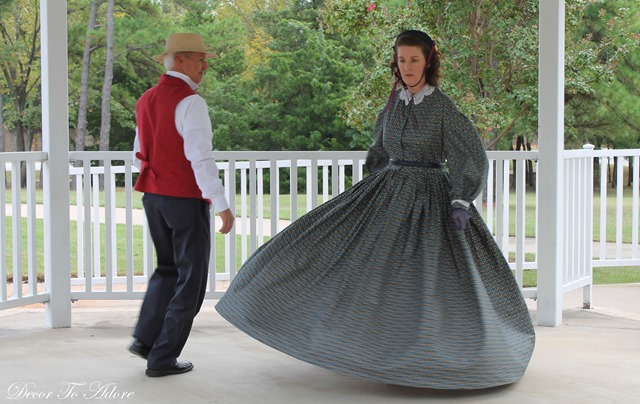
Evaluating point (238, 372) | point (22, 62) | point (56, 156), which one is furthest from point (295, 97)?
point (238, 372)

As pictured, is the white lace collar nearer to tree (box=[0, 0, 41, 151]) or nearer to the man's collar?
the man's collar

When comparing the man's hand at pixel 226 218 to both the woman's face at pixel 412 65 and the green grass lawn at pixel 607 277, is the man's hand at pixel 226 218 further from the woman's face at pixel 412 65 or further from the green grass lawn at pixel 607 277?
the green grass lawn at pixel 607 277

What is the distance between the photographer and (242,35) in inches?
925

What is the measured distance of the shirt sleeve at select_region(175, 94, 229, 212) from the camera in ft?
12.4

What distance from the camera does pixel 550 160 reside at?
5.35 m

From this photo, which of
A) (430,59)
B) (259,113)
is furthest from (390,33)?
(259,113)

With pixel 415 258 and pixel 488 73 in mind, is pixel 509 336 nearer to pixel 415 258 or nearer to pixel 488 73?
pixel 415 258

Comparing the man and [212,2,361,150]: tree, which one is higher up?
[212,2,361,150]: tree

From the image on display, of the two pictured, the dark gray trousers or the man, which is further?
the dark gray trousers

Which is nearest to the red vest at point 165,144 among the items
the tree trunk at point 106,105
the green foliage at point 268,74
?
the green foliage at point 268,74

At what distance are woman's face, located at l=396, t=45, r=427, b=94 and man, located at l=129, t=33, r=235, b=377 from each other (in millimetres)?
813

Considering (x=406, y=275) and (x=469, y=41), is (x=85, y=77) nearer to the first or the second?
(x=469, y=41)

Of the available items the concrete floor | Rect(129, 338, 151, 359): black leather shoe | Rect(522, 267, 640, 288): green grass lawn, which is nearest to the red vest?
Rect(129, 338, 151, 359): black leather shoe

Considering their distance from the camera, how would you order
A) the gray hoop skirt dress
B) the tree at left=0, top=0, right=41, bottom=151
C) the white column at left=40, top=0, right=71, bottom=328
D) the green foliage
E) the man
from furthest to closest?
1. the tree at left=0, top=0, right=41, bottom=151
2. the green foliage
3. the white column at left=40, top=0, right=71, bottom=328
4. the man
5. the gray hoop skirt dress
